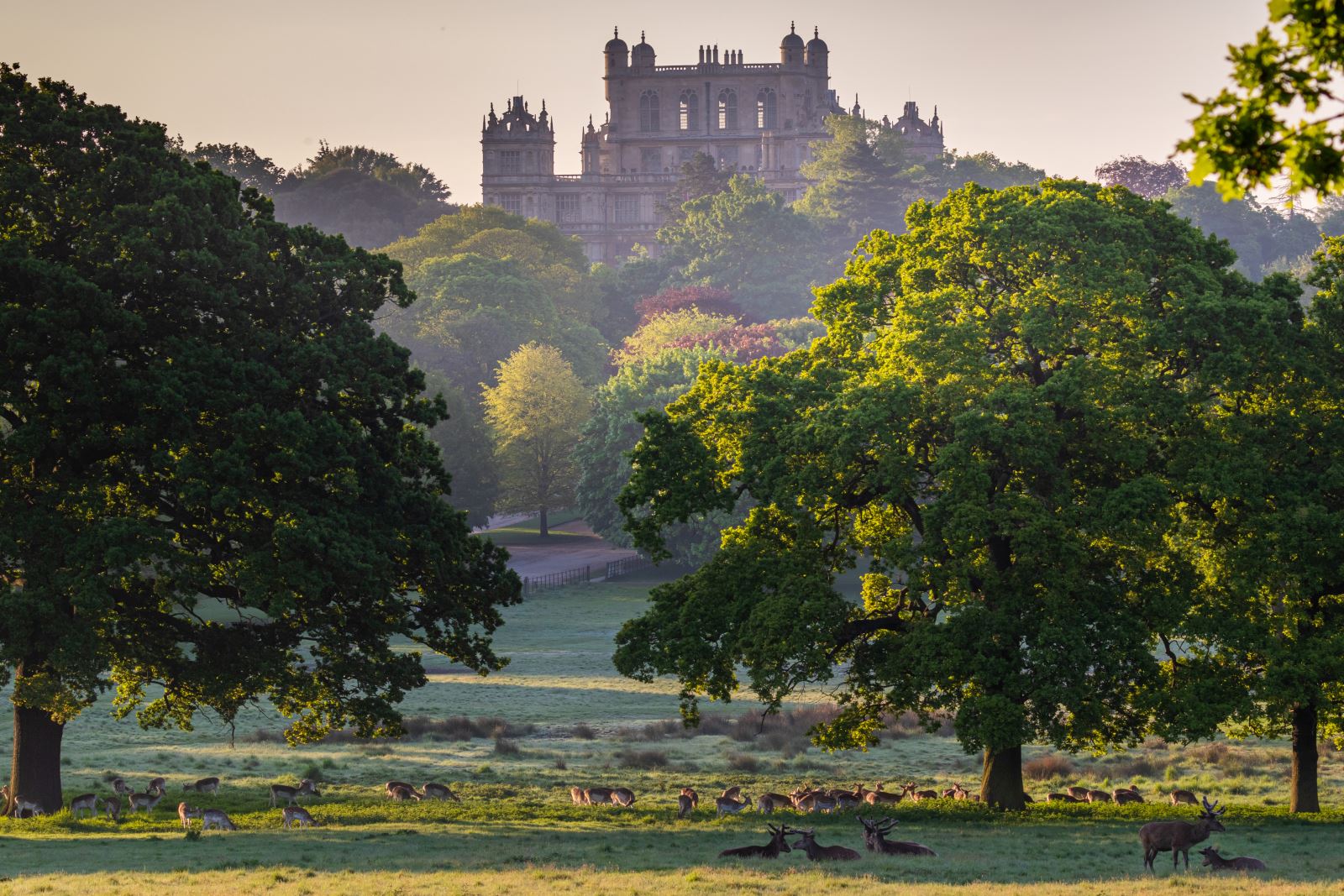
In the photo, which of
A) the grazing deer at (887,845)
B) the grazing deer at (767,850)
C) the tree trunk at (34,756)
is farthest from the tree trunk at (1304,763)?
the tree trunk at (34,756)

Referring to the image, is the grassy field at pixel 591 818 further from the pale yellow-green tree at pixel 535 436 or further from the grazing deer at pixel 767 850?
the pale yellow-green tree at pixel 535 436

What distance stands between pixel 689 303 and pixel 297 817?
117m

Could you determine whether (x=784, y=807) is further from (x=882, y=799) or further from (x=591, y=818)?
(x=591, y=818)

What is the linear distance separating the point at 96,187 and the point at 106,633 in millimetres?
8106

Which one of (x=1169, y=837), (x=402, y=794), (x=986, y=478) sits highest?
(x=986, y=478)

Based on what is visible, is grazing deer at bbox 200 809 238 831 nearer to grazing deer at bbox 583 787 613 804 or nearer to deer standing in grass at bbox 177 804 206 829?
deer standing in grass at bbox 177 804 206 829

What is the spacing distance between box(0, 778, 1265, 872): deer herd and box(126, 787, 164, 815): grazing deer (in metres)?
0.02

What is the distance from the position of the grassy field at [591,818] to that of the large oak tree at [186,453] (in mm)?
3226

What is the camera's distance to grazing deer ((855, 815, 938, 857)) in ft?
85.9

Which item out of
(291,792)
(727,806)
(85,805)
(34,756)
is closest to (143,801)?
(85,805)

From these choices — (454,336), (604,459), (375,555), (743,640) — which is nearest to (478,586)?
(375,555)

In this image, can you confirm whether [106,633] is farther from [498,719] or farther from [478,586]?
[498,719]

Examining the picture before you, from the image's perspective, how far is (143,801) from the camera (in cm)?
3309

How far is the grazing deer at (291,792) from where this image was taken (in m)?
33.8
